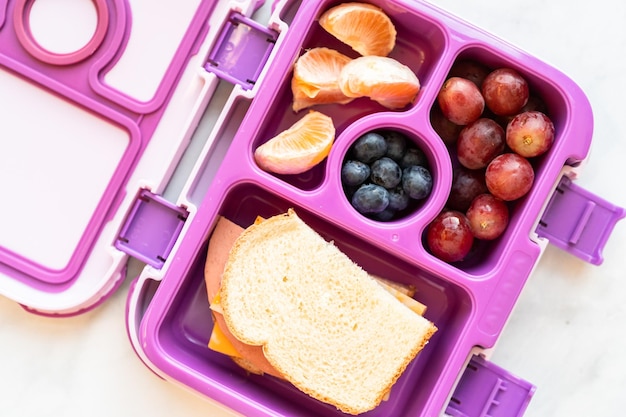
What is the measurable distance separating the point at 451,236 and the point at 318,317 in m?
0.22

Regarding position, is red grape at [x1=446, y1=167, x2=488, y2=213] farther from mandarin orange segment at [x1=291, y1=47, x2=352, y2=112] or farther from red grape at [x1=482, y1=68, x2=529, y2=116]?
mandarin orange segment at [x1=291, y1=47, x2=352, y2=112]

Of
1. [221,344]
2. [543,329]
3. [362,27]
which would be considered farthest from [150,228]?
[543,329]

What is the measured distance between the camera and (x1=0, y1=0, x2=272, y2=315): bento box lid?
108cm

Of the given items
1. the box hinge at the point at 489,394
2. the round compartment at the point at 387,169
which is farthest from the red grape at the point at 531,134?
the box hinge at the point at 489,394

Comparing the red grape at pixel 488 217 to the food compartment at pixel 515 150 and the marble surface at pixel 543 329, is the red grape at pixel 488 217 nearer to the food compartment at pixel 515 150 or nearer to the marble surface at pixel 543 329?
the food compartment at pixel 515 150

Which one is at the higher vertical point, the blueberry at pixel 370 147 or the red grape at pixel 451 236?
the blueberry at pixel 370 147

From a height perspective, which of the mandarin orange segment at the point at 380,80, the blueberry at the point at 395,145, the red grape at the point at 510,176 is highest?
the mandarin orange segment at the point at 380,80

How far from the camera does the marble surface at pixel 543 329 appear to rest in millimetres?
1105

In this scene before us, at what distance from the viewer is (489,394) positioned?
1.01 meters

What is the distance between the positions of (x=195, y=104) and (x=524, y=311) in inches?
24.5

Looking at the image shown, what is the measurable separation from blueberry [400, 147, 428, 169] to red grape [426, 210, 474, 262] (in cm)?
8

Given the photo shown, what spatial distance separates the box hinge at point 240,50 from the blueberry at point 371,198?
24 centimetres

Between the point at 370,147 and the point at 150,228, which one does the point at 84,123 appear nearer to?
the point at 150,228

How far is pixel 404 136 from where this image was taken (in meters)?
1.00
